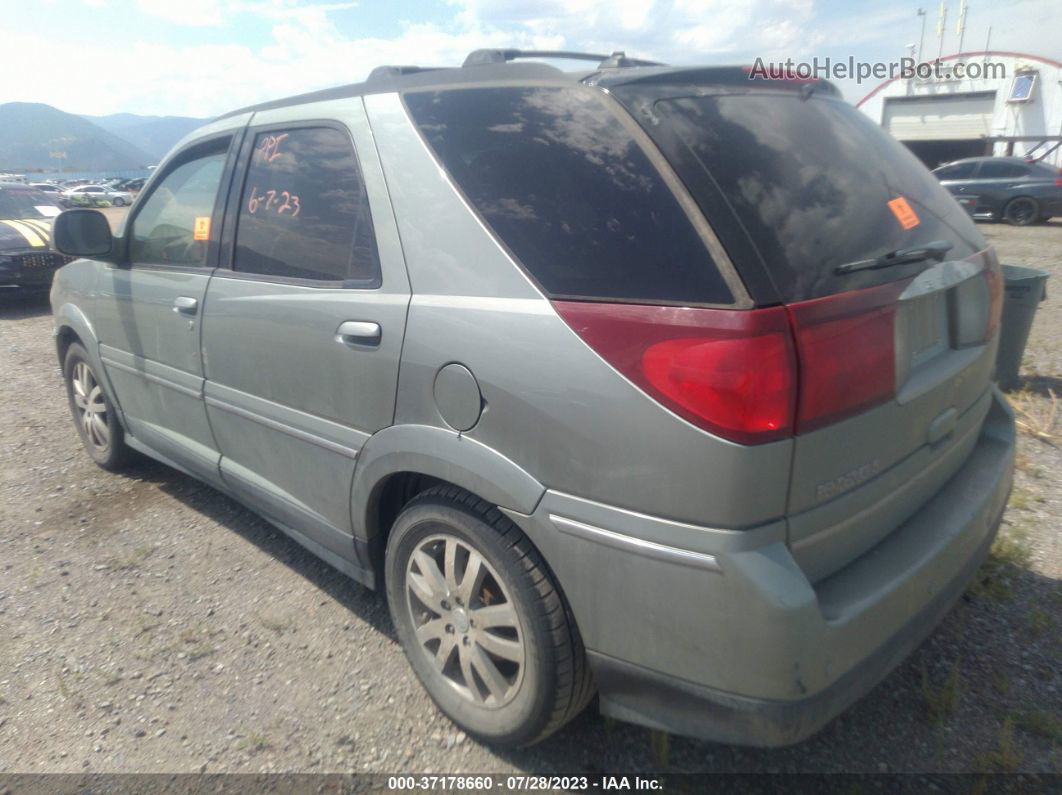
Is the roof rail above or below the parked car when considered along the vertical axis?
above

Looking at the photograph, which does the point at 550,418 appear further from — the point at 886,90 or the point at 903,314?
the point at 886,90

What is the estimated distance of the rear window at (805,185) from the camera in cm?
173

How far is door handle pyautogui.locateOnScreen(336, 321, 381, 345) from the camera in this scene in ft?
7.64

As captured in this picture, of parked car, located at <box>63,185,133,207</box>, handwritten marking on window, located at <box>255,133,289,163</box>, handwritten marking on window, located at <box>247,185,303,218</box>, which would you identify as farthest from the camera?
parked car, located at <box>63,185,133,207</box>

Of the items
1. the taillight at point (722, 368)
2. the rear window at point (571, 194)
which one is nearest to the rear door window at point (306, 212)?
the rear window at point (571, 194)

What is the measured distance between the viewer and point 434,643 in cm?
242

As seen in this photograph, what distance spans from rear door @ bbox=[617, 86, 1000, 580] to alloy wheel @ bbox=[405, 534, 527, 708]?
33.7 inches

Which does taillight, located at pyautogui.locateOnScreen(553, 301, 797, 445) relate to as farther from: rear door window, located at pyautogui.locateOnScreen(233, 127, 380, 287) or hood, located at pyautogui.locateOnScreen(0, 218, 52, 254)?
hood, located at pyautogui.locateOnScreen(0, 218, 52, 254)

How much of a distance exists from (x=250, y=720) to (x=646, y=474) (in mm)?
1645

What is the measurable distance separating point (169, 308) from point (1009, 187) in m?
18.3

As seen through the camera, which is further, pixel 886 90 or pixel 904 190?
pixel 886 90

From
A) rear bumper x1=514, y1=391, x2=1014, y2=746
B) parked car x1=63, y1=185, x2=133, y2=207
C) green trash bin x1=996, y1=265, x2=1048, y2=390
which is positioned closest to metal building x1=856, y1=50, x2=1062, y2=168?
green trash bin x1=996, y1=265, x2=1048, y2=390

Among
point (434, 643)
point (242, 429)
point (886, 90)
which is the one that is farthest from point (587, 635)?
point (886, 90)

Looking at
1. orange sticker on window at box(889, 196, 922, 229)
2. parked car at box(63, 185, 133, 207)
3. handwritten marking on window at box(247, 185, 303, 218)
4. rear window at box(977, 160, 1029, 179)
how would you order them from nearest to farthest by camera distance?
orange sticker on window at box(889, 196, 922, 229)
handwritten marking on window at box(247, 185, 303, 218)
rear window at box(977, 160, 1029, 179)
parked car at box(63, 185, 133, 207)
